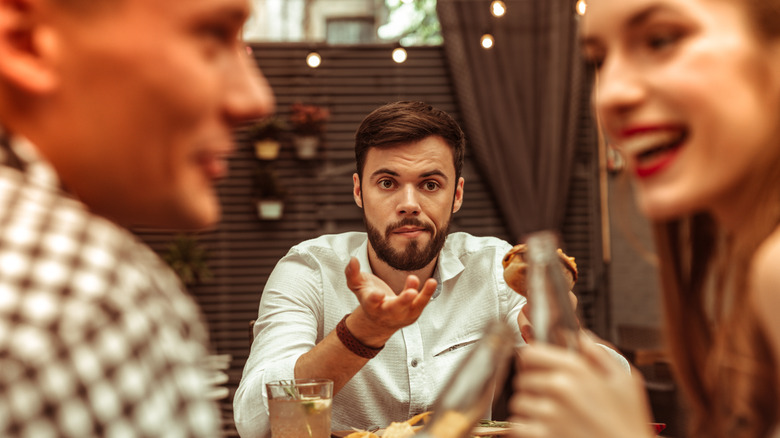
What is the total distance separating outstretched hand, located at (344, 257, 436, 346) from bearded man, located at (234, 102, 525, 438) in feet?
1.62

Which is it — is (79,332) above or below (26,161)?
below

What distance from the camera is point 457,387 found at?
0.65 m

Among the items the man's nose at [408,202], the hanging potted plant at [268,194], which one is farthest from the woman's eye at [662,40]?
the hanging potted plant at [268,194]

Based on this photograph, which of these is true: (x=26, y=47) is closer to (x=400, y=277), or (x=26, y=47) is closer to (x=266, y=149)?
(x=400, y=277)

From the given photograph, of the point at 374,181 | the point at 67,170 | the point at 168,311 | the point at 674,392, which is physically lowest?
the point at 674,392

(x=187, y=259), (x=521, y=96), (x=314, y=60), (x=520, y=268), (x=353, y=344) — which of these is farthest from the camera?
(x=521, y=96)

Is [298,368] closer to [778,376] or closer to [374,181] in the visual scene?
[374,181]

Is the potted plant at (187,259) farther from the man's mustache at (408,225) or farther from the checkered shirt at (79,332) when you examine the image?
the checkered shirt at (79,332)

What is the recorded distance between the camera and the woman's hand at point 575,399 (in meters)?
0.62

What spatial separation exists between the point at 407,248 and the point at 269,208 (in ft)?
10.8

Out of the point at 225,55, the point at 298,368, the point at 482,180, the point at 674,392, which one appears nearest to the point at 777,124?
the point at 225,55

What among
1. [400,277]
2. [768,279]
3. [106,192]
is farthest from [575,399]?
[400,277]

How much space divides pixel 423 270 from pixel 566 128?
3.75 meters

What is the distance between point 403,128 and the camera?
2439mm
